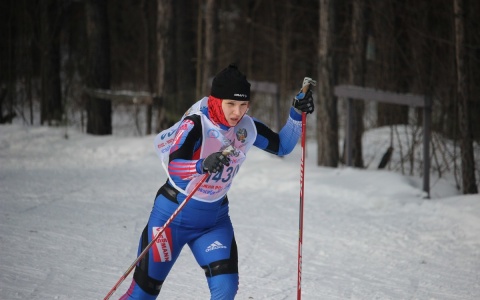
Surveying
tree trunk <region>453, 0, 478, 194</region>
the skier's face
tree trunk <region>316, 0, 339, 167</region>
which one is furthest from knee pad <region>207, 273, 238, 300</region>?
tree trunk <region>316, 0, 339, 167</region>

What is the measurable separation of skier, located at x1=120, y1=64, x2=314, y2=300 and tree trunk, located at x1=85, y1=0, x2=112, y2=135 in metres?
10.9

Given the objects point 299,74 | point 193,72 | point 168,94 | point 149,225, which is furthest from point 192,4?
point 149,225

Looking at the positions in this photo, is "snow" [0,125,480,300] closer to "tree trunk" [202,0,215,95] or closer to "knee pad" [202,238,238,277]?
"knee pad" [202,238,238,277]

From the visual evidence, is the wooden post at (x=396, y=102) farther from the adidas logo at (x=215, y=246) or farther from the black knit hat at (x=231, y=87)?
the adidas logo at (x=215, y=246)

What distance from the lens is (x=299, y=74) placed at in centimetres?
2361

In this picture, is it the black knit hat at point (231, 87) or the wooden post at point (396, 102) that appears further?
the wooden post at point (396, 102)

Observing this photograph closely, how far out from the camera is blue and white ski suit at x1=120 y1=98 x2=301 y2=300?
4027 mm

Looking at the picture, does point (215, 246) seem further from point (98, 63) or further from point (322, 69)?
point (98, 63)

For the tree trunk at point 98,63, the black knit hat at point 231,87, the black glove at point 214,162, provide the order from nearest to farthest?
the black glove at point 214,162 < the black knit hat at point 231,87 < the tree trunk at point 98,63

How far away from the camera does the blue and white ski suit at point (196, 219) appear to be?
4.03 metres

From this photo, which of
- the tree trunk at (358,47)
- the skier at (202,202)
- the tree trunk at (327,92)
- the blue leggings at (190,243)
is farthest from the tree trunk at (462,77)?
the blue leggings at (190,243)

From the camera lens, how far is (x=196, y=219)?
13.7 ft

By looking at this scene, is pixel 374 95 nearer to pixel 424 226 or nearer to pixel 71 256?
pixel 424 226

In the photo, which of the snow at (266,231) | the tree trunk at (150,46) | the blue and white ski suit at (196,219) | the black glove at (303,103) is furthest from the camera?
the tree trunk at (150,46)
